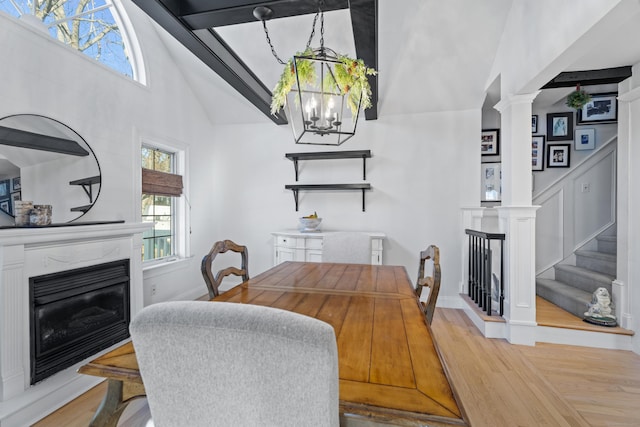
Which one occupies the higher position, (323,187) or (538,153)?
(538,153)

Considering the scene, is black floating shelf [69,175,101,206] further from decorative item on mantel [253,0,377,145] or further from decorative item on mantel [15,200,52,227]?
decorative item on mantel [253,0,377,145]

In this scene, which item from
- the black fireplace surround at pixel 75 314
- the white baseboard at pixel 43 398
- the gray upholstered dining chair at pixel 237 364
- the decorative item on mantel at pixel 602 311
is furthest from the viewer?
the decorative item on mantel at pixel 602 311

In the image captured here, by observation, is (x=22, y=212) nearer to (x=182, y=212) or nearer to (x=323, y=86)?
(x=182, y=212)

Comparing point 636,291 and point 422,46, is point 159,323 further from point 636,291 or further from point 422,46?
point 636,291

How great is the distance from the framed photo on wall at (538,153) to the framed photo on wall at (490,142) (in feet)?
1.41

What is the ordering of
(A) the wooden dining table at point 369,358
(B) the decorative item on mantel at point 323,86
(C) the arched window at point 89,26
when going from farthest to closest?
1. (C) the arched window at point 89,26
2. (B) the decorative item on mantel at point 323,86
3. (A) the wooden dining table at point 369,358

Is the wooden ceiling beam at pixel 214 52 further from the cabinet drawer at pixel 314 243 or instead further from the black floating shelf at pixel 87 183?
the cabinet drawer at pixel 314 243

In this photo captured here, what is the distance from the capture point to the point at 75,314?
205 cm

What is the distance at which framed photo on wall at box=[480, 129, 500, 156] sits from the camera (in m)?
3.86

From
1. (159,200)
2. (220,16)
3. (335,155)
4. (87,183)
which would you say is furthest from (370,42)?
(159,200)

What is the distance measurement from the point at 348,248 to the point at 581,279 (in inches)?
106

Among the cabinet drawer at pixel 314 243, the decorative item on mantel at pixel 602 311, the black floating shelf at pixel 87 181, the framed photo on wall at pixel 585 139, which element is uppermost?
the framed photo on wall at pixel 585 139

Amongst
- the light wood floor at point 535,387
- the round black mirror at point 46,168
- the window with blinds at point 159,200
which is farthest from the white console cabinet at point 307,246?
the round black mirror at point 46,168

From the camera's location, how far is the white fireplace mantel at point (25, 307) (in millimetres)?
1599
